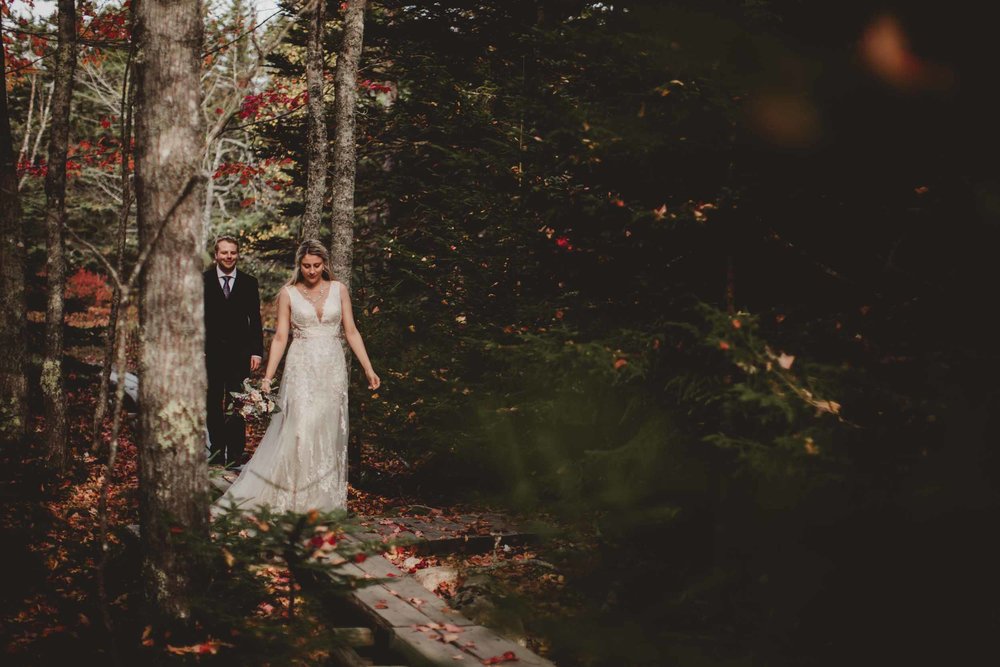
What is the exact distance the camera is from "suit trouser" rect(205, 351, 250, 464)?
9.65 meters

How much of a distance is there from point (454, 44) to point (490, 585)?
381 inches

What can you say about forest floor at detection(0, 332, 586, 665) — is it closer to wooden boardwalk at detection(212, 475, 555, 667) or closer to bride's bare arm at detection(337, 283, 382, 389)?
wooden boardwalk at detection(212, 475, 555, 667)

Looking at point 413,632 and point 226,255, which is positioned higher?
point 226,255

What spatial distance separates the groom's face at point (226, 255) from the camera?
9438 mm

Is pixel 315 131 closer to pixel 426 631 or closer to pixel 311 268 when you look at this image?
pixel 311 268

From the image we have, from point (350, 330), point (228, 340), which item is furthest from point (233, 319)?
point (350, 330)

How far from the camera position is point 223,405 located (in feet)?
32.4

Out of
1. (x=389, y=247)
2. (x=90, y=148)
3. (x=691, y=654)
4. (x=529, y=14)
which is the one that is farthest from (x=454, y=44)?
(x=90, y=148)

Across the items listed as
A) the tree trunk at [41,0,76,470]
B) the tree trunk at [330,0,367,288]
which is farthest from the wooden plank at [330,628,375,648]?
the tree trunk at [41,0,76,470]

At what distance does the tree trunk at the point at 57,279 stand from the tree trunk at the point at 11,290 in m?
0.33

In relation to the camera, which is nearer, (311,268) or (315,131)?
(311,268)

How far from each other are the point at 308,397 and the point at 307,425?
0.92ft

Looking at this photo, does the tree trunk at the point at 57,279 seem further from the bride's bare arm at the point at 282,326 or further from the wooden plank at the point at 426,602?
the wooden plank at the point at 426,602

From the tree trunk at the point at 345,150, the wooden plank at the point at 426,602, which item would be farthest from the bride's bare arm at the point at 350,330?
the wooden plank at the point at 426,602
